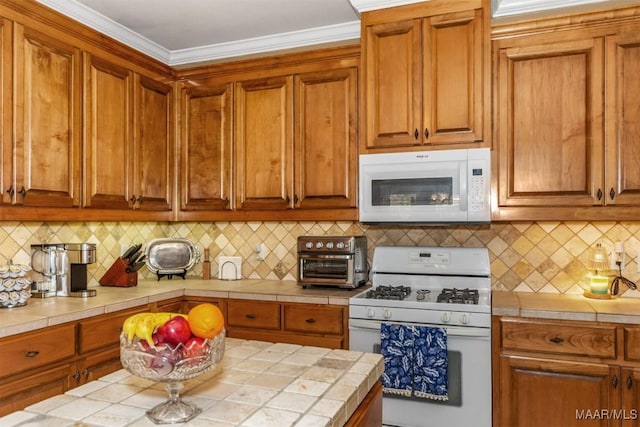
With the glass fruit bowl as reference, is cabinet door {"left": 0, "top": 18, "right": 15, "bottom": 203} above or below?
above

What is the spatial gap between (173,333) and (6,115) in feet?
6.29

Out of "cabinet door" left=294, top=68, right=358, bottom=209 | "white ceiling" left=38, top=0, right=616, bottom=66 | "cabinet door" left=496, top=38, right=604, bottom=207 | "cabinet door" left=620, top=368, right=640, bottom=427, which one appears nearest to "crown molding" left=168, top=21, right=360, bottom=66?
"white ceiling" left=38, top=0, right=616, bottom=66

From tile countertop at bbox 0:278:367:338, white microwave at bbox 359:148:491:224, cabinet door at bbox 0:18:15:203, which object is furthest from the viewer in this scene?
white microwave at bbox 359:148:491:224

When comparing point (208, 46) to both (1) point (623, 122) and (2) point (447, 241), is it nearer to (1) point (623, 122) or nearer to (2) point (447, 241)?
(2) point (447, 241)

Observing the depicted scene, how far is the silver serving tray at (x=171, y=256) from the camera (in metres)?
3.26

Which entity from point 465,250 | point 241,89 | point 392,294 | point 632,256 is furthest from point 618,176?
point 241,89

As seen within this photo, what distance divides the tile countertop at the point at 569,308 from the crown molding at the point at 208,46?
5.95ft

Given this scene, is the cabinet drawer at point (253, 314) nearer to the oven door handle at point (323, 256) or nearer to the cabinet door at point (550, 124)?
the oven door handle at point (323, 256)

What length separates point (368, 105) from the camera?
2691mm

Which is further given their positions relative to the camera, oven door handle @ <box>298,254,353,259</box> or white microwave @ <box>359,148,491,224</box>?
oven door handle @ <box>298,254,353,259</box>

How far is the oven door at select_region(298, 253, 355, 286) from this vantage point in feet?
9.09

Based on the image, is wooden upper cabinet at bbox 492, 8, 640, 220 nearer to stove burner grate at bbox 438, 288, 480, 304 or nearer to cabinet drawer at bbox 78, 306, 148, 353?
stove burner grate at bbox 438, 288, 480, 304

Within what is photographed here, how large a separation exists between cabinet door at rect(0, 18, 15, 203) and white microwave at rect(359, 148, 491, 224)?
183cm

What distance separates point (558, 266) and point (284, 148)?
186cm
